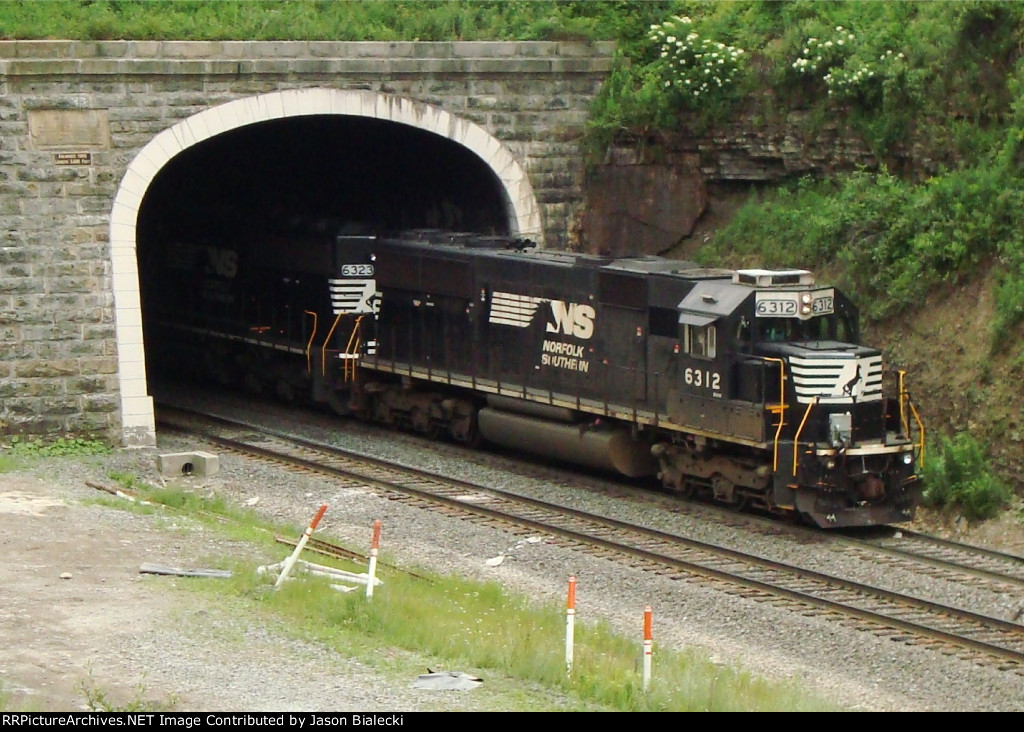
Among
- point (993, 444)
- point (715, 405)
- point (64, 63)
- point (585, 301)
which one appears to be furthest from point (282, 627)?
point (64, 63)

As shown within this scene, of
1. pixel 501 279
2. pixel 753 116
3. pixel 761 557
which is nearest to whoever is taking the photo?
pixel 761 557

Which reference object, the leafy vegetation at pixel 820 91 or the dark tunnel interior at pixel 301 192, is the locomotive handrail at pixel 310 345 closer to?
the dark tunnel interior at pixel 301 192

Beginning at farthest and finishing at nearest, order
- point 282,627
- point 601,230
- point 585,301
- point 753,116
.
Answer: point 601,230 < point 753,116 < point 585,301 < point 282,627

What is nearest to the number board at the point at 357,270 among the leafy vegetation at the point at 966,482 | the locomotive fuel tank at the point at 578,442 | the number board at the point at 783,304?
the locomotive fuel tank at the point at 578,442

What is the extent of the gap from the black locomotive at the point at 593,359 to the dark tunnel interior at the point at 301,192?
1.56ft

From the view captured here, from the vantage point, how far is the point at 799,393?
1606cm

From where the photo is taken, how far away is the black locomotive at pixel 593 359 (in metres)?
16.2

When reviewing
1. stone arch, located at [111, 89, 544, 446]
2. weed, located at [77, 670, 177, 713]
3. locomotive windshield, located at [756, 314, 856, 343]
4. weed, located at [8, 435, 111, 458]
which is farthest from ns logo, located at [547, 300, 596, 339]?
weed, located at [77, 670, 177, 713]

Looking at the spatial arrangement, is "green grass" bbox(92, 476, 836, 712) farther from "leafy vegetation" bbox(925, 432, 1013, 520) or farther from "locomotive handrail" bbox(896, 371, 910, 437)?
"leafy vegetation" bbox(925, 432, 1013, 520)

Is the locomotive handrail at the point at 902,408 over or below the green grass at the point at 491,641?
over

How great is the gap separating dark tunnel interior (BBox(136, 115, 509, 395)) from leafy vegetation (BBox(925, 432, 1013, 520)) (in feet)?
29.9

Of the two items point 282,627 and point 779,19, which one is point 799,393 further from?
point 779,19

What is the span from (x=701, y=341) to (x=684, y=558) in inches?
106

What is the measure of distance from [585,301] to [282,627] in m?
8.18
